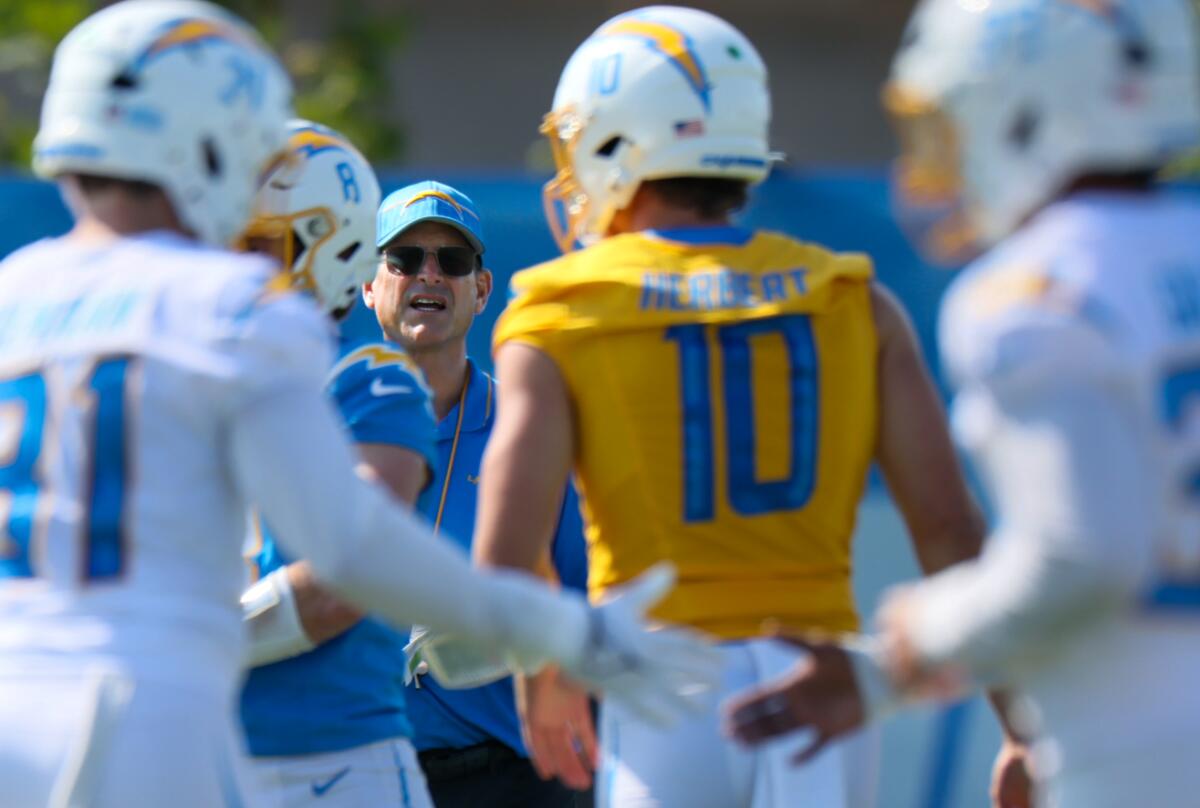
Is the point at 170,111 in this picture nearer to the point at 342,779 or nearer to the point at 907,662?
the point at 907,662

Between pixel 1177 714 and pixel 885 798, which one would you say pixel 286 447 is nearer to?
pixel 1177 714

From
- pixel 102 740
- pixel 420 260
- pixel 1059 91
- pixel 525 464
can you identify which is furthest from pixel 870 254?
pixel 102 740

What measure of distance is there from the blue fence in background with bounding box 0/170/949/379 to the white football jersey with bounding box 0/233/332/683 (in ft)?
11.0

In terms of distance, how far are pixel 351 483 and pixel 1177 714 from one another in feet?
3.43

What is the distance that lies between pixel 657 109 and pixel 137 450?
113cm

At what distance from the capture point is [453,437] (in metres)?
4.68

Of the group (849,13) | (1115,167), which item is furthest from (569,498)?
(849,13)

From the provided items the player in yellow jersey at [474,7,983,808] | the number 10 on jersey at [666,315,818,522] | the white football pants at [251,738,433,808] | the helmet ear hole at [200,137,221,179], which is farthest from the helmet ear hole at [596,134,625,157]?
the white football pants at [251,738,433,808]

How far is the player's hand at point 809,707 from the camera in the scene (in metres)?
2.64

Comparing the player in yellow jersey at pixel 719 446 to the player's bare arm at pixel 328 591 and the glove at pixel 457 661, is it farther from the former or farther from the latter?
the glove at pixel 457 661

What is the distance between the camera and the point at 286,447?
8.29 ft

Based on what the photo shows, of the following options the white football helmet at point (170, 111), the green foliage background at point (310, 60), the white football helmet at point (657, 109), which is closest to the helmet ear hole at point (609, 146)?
the white football helmet at point (657, 109)

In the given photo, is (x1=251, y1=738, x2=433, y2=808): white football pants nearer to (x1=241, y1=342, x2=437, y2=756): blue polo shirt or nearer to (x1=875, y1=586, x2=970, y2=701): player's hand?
(x1=241, y1=342, x2=437, y2=756): blue polo shirt

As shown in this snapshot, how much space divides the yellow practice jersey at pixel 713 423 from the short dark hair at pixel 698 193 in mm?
178
